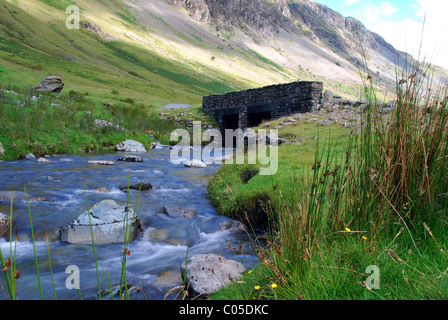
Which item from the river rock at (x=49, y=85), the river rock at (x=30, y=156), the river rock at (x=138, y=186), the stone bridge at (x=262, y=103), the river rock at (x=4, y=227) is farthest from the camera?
the river rock at (x=49, y=85)

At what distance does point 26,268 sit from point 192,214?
3.00 metres

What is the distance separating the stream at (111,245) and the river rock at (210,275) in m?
0.24

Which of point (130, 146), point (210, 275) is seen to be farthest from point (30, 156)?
point (210, 275)

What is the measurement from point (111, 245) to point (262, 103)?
16.8m

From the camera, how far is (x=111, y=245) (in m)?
4.69

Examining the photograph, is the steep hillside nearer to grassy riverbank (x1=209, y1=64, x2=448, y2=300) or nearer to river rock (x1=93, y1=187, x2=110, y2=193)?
grassy riverbank (x1=209, y1=64, x2=448, y2=300)

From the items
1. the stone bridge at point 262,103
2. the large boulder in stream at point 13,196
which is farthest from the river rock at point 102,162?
the stone bridge at point 262,103

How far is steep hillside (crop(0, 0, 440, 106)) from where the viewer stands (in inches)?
1507

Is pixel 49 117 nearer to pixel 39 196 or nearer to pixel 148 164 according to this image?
pixel 148 164

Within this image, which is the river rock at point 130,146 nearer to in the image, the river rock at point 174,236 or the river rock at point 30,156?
the river rock at point 30,156

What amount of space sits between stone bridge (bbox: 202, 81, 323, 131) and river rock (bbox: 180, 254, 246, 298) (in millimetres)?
14863

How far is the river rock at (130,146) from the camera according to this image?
14047mm

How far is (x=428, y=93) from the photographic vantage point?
2.65 metres

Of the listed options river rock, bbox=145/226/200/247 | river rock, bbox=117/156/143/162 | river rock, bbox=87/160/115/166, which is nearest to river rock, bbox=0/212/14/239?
river rock, bbox=145/226/200/247
